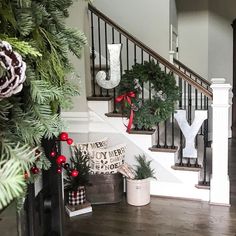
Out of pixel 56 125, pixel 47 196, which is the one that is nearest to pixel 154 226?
pixel 47 196

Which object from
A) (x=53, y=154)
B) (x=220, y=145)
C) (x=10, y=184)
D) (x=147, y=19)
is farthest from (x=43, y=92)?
(x=147, y=19)

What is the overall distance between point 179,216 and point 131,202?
0.54 m

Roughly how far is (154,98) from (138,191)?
1.01 meters

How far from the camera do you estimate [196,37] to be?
241 inches

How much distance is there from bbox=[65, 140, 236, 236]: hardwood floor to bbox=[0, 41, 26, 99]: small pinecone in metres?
2.47

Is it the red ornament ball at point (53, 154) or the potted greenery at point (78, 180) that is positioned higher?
the red ornament ball at point (53, 154)

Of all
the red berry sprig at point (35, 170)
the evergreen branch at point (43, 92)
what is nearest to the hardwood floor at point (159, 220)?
the red berry sprig at point (35, 170)

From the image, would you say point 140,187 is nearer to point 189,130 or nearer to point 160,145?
point 160,145

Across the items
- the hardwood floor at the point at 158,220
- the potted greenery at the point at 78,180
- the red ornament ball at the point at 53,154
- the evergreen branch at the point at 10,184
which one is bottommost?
the hardwood floor at the point at 158,220

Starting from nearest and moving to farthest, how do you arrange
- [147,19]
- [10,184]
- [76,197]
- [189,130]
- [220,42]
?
[10,184]
[76,197]
[189,130]
[147,19]
[220,42]

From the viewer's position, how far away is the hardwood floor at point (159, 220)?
9.38 feet

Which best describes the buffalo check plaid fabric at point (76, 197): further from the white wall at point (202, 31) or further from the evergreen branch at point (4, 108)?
the white wall at point (202, 31)

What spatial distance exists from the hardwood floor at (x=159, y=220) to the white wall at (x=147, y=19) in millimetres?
2366

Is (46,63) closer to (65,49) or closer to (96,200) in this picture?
(65,49)
